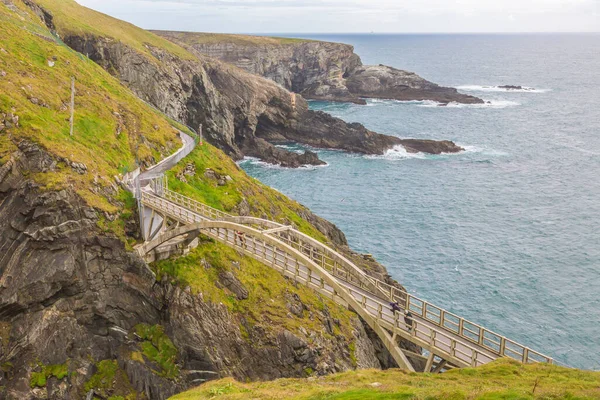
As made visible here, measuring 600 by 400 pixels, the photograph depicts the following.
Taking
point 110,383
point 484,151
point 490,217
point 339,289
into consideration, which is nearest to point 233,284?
point 110,383

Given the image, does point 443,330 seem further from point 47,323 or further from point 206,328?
point 47,323

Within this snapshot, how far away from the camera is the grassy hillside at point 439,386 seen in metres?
20.9

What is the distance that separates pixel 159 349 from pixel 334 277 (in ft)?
46.8

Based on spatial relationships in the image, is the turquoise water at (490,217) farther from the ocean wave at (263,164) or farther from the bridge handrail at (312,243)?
the bridge handrail at (312,243)

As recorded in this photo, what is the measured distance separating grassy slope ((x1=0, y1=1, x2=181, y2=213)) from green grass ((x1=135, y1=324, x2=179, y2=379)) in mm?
10230

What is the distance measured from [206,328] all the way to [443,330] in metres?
18.3

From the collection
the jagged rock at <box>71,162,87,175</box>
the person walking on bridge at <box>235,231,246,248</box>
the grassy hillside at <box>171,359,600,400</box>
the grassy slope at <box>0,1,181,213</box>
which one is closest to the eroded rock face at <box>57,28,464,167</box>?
the grassy slope at <box>0,1,181,213</box>

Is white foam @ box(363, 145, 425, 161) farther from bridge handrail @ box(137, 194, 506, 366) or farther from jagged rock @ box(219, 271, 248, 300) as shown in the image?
bridge handrail @ box(137, 194, 506, 366)

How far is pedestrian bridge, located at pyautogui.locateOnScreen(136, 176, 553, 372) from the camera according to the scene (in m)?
30.2

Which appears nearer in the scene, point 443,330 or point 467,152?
point 443,330

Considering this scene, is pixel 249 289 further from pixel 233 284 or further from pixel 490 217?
pixel 490 217

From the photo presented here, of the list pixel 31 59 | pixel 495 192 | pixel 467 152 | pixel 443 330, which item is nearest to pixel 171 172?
pixel 31 59

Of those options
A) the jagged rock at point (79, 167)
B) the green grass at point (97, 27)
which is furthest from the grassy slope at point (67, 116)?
the green grass at point (97, 27)

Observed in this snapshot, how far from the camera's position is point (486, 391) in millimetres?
21109
